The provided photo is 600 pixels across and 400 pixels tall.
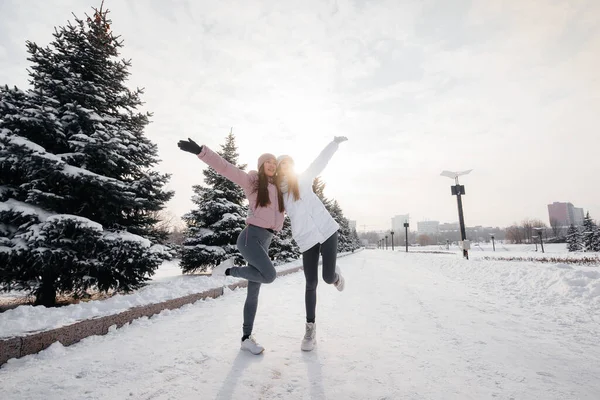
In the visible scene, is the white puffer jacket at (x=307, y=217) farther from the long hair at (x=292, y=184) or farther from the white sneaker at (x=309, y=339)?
the white sneaker at (x=309, y=339)

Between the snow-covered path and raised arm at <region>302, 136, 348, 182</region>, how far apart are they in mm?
1846

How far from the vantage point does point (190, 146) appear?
270cm

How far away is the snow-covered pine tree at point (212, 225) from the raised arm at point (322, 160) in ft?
30.2

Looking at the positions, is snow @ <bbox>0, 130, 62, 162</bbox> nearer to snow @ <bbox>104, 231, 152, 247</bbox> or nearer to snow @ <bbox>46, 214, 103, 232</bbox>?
snow @ <bbox>46, 214, 103, 232</bbox>

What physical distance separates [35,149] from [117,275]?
9.48ft

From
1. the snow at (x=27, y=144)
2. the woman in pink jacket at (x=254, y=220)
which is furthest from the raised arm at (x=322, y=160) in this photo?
the snow at (x=27, y=144)

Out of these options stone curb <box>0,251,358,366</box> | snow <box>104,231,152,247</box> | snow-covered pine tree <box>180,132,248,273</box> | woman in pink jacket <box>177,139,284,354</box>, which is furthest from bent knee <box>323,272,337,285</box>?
snow-covered pine tree <box>180,132,248,273</box>

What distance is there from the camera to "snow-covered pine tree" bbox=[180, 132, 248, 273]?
1199 cm

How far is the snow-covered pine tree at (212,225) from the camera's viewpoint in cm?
1199

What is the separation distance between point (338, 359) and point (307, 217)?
1.38m

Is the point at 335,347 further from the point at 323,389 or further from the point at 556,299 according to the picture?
the point at 556,299

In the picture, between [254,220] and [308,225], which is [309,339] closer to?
[308,225]

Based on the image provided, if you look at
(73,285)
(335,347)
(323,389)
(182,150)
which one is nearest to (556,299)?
(335,347)

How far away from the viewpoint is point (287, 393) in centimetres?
188
